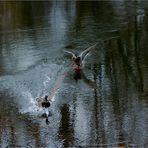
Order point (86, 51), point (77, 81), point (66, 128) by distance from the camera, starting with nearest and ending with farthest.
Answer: point (66, 128) < point (77, 81) < point (86, 51)

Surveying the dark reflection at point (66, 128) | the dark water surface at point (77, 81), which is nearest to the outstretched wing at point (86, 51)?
the dark water surface at point (77, 81)

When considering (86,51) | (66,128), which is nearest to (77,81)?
(86,51)

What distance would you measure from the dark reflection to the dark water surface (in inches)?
2.1

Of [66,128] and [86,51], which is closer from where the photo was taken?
[66,128]

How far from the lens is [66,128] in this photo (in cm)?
3102

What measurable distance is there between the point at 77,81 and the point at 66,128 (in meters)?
8.77

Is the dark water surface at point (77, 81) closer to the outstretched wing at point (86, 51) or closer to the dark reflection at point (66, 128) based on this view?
the dark reflection at point (66, 128)

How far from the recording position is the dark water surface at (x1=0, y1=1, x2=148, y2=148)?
30.3 m

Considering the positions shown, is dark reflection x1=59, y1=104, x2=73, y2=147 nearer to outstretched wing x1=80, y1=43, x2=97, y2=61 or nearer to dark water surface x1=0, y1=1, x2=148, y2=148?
dark water surface x1=0, y1=1, x2=148, y2=148

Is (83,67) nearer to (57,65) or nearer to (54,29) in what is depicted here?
(57,65)

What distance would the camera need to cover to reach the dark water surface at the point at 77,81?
30.3 meters

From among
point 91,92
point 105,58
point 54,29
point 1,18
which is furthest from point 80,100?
point 1,18

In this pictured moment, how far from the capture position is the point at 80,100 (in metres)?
35.5

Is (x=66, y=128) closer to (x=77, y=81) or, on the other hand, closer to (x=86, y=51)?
(x=77, y=81)
